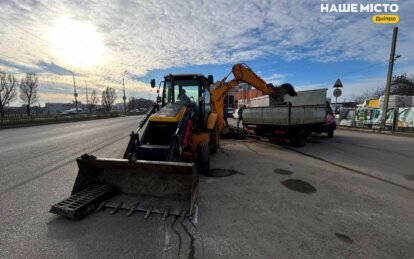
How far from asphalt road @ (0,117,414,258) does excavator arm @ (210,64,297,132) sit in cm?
467

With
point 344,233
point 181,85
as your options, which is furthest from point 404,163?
point 181,85

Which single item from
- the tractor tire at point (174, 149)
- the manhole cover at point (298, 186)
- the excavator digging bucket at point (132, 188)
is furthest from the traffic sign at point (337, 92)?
the excavator digging bucket at point (132, 188)

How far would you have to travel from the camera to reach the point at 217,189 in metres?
4.75

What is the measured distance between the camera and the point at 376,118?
59.9ft

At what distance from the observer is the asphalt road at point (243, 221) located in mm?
2745

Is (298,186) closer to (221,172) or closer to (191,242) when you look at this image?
(221,172)

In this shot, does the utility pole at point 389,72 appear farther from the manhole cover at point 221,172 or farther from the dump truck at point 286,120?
the manhole cover at point 221,172

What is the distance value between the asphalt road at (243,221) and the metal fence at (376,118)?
42.7 ft

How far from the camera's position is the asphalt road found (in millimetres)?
2745

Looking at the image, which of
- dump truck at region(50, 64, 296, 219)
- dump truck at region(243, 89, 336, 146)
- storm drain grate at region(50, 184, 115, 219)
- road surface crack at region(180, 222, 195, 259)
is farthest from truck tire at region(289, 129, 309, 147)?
storm drain grate at region(50, 184, 115, 219)

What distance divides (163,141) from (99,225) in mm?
2515

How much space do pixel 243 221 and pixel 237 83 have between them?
25.7ft

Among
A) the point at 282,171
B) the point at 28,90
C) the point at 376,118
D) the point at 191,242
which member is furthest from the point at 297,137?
the point at 28,90

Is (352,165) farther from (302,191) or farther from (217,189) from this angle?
(217,189)
